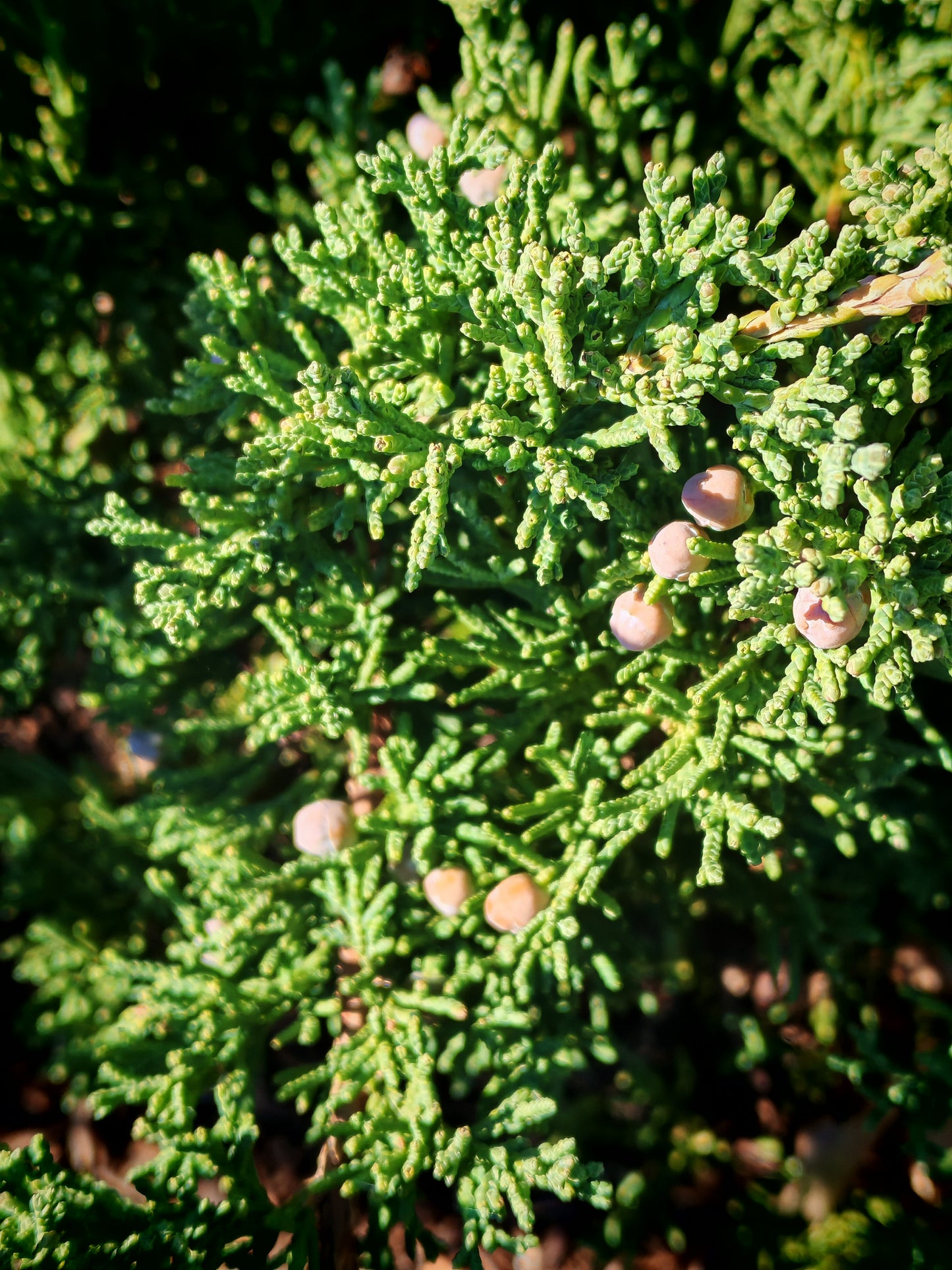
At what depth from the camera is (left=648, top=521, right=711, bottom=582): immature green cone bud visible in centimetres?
123

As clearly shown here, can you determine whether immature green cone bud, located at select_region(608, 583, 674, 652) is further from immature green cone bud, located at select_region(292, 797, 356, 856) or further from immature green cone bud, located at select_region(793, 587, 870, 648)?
immature green cone bud, located at select_region(292, 797, 356, 856)

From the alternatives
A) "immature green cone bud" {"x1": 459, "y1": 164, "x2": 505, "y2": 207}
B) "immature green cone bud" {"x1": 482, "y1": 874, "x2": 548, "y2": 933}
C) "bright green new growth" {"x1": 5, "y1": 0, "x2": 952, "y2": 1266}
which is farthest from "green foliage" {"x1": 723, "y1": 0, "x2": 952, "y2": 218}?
"immature green cone bud" {"x1": 482, "y1": 874, "x2": 548, "y2": 933}

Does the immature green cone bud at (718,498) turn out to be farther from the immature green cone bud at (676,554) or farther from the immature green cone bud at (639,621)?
the immature green cone bud at (639,621)

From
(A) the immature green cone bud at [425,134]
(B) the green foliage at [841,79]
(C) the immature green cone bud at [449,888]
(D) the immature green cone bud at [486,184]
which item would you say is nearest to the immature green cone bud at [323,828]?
(C) the immature green cone bud at [449,888]

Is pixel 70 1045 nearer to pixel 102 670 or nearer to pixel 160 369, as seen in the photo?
pixel 102 670

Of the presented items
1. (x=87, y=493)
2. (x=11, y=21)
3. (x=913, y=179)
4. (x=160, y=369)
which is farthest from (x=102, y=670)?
(x=913, y=179)

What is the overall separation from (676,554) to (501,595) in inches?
21.0

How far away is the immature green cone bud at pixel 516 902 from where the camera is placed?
148 centimetres

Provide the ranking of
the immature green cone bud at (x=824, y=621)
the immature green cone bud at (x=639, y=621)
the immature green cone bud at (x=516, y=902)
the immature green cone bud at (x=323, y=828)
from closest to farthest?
1. the immature green cone bud at (x=824, y=621)
2. the immature green cone bud at (x=639, y=621)
3. the immature green cone bud at (x=516, y=902)
4. the immature green cone bud at (x=323, y=828)

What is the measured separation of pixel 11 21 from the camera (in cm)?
179

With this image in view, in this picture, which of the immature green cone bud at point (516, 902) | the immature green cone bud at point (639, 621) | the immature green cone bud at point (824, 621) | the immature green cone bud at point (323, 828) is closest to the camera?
the immature green cone bud at point (824, 621)

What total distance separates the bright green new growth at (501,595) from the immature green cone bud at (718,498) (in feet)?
0.13

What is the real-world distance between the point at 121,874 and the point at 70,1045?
407 millimetres

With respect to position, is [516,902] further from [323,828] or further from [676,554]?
[676,554]
